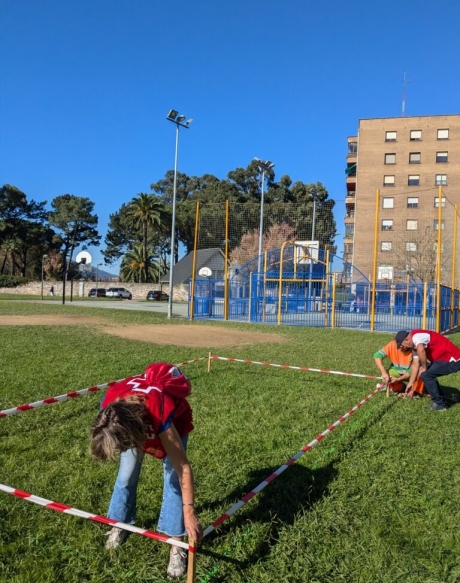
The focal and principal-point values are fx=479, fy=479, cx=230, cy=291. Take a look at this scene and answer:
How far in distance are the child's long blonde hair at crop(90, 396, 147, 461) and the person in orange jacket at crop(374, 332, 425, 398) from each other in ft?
16.2

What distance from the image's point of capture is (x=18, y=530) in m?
3.01

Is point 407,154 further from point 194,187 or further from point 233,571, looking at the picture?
point 233,571

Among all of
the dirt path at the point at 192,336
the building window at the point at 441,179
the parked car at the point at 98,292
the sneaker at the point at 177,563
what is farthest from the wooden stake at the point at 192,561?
the parked car at the point at 98,292

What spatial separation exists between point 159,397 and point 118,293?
55.9 metres

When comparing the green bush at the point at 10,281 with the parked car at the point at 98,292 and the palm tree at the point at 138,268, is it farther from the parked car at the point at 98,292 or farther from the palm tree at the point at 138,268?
the palm tree at the point at 138,268

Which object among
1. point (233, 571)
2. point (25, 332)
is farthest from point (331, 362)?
point (25, 332)

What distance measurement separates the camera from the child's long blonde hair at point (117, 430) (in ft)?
7.26

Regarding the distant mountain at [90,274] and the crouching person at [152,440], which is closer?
the crouching person at [152,440]

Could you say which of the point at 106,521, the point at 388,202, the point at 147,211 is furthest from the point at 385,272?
the point at 147,211

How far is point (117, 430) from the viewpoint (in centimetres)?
221

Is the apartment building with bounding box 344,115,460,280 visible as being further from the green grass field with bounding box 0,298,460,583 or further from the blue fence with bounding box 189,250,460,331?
the green grass field with bounding box 0,298,460,583

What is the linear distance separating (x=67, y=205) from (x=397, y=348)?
75275mm

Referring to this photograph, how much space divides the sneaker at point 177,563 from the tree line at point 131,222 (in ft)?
187

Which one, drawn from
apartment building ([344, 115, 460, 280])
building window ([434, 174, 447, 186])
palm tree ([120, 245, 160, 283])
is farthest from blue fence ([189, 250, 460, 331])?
palm tree ([120, 245, 160, 283])
